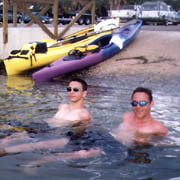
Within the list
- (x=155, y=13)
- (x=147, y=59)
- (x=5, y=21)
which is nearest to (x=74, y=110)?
(x=147, y=59)

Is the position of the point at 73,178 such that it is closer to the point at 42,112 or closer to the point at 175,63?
the point at 42,112

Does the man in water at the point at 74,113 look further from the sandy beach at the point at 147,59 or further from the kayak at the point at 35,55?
the kayak at the point at 35,55

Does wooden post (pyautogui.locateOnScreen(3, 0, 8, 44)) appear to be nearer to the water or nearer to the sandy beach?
the water

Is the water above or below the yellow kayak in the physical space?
below

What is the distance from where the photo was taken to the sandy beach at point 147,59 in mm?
12945

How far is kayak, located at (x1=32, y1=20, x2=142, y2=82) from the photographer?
12586 millimetres

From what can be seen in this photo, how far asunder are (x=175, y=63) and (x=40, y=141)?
885cm

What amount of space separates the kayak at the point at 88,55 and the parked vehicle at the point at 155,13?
37.4ft

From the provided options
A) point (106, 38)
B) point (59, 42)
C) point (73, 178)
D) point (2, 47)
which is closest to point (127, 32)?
point (106, 38)

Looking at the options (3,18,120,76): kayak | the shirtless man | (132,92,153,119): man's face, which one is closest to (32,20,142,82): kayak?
(3,18,120,76): kayak

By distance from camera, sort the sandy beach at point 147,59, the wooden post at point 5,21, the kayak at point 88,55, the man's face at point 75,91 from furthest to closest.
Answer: the wooden post at point 5,21
the sandy beach at point 147,59
the kayak at point 88,55
the man's face at point 75,91

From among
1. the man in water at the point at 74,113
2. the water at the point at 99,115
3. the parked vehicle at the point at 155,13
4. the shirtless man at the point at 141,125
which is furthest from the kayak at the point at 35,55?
the parked vehicle at the point at 155,13

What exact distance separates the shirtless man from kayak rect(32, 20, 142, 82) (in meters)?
7.03

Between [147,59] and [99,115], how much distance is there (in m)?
6.96
